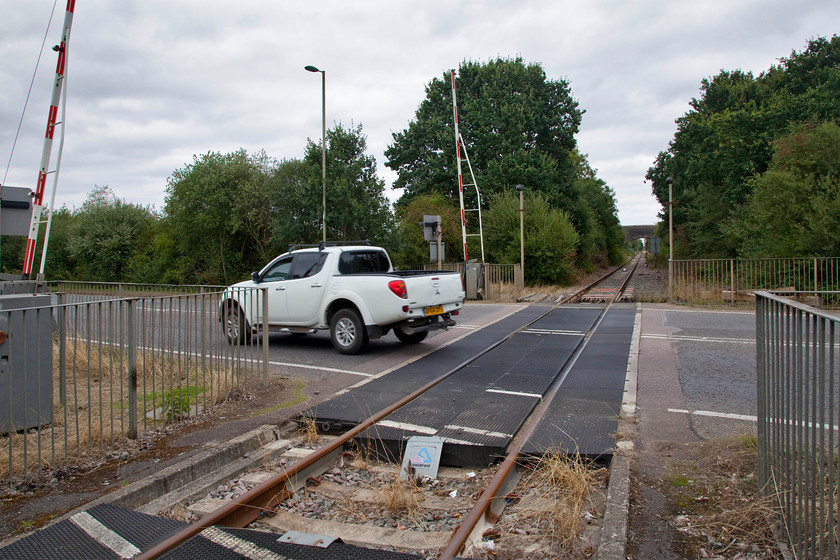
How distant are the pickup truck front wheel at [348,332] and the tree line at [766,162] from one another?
55.5 ft

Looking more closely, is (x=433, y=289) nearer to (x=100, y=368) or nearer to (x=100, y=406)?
(x=100, y=368)

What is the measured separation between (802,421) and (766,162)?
101 ft

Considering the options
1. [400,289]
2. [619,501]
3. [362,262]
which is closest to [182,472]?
[619,501]

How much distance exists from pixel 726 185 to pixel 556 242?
10854 millimetres

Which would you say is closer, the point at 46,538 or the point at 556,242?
the point at 46,538

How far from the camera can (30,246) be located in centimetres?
1028

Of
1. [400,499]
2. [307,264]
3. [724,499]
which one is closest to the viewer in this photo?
[724,499]

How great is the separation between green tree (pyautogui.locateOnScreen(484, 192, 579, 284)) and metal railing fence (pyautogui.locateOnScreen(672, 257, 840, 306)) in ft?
25.7

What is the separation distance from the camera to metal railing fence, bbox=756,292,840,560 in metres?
2.64

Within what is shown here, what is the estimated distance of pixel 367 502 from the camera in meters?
4.33

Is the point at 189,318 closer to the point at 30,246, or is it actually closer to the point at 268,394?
the point at 268,394

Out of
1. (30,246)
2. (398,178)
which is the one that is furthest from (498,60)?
(30,246)

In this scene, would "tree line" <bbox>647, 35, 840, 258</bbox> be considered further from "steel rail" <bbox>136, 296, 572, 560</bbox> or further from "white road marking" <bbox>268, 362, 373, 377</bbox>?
"steel rail" <bbox>136, 296, 572, 560</bbox>

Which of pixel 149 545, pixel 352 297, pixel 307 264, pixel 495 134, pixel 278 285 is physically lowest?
pixel 149 545
